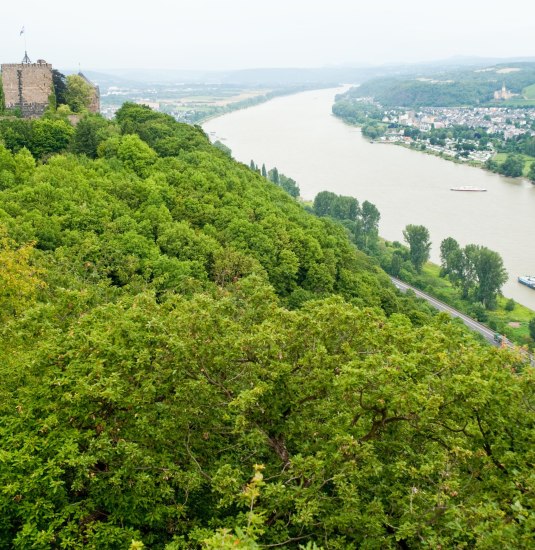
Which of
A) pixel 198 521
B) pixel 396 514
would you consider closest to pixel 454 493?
pixel 396 514

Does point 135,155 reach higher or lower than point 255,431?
higher

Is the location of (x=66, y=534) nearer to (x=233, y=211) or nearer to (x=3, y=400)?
(x=3, y=400)

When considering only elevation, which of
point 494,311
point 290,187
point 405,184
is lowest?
point 494,311

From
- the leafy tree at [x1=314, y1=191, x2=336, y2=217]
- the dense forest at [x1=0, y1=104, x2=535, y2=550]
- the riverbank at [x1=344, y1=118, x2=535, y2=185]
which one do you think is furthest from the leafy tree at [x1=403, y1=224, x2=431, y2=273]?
the riverbank at [x1=344, y1=118, x2=535, y2=185]

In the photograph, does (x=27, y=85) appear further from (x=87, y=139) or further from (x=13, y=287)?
(x=13, y=287)

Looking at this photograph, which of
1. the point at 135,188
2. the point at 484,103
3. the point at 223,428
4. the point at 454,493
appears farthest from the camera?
the point at 484,103

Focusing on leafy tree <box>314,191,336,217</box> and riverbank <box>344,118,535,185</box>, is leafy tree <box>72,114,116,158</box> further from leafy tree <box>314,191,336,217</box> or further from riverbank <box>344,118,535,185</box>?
riverbank <box>344,118,535,185</box>

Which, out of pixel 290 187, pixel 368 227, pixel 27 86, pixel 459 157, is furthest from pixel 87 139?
pixel 459 157
